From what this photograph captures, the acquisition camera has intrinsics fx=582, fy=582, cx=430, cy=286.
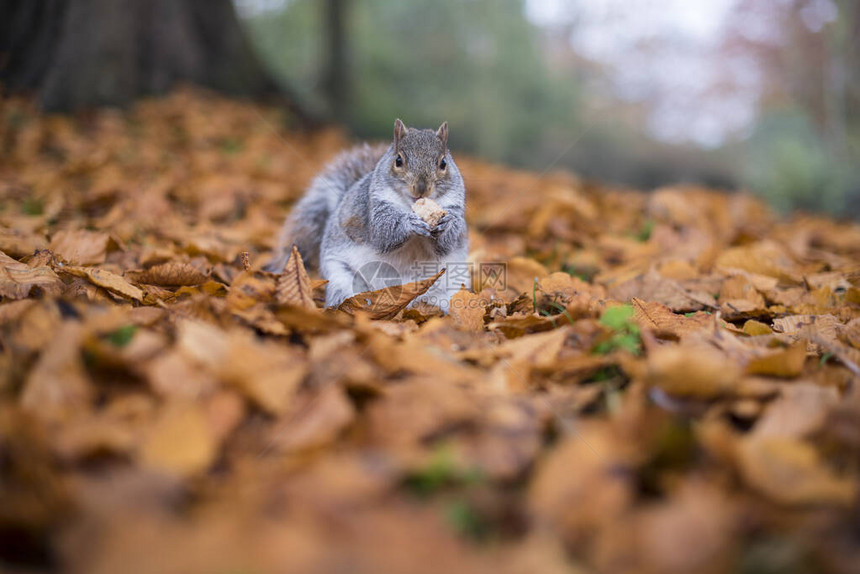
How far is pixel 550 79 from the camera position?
48.0 ft

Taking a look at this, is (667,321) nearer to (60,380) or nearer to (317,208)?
(60,380)

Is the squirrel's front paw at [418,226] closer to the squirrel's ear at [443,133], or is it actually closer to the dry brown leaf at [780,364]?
the squirrel's ear at [443,133]

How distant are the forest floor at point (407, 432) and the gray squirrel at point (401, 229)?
40 centimetres

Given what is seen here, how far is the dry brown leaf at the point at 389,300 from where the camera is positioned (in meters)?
2.07

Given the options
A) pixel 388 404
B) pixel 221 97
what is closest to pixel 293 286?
pixel 388 404

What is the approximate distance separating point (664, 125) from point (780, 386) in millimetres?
18062

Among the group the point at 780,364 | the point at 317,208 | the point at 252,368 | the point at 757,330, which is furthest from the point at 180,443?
the point at 317,208

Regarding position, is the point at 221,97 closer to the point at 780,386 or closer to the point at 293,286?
the point at 293,286

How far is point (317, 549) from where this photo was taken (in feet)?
2.84

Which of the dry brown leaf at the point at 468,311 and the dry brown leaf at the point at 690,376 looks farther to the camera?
the dry brown leaf at the point at 468,311

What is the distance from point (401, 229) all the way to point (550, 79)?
44.3 ft

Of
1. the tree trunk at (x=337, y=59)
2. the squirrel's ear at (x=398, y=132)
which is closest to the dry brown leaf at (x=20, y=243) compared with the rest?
the squirrel's ear at (x=398, y=132)

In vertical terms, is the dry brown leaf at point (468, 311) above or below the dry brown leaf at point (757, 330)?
below

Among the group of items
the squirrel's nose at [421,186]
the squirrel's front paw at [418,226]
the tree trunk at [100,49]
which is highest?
the tree trunk at [100,49]
